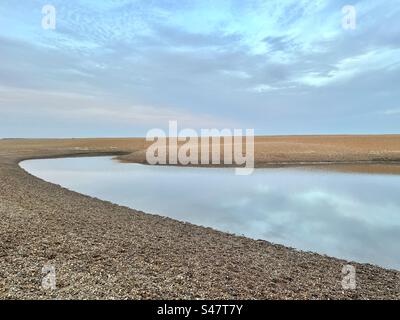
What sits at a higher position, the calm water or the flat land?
the flat land

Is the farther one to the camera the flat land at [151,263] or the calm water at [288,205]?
the calm water at [288,205]

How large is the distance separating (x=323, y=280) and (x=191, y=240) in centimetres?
496

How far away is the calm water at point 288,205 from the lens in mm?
14320

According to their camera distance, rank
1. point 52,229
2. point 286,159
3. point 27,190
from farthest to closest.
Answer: point 286,159
point 27,190
point 52,229

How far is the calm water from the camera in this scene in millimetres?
14320

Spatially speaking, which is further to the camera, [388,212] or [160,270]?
[388,212]

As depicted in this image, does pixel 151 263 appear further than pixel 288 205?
No

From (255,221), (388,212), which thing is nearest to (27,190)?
(255,221)

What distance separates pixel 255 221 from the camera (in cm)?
1773

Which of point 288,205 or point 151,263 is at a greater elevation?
Result: point 151,263

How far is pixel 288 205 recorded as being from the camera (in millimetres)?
21797

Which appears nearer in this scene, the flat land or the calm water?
the flat land

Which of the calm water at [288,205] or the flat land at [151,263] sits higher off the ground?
the flat land at [151,263]
